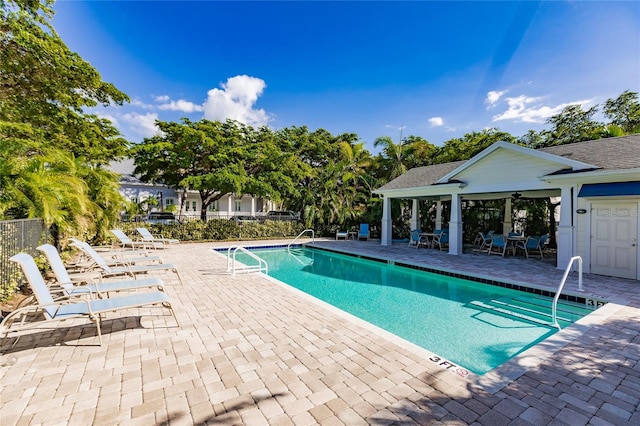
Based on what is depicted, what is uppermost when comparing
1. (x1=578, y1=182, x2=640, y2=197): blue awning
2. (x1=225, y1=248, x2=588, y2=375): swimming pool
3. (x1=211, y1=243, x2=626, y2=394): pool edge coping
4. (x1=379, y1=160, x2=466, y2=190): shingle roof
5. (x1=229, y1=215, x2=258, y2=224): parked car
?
(x1=379, y1=160, x2=466, y2=190): shingle roof

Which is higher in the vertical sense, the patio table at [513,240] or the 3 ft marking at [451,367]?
the patio table at [513,240]

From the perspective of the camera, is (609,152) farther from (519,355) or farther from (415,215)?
(519,355)

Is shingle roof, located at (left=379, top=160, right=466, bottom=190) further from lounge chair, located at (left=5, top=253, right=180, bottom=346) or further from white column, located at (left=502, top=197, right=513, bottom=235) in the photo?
lounge chair, located at (left=5, top=253, right=180, bottom=346)

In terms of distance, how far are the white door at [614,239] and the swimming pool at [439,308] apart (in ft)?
12.8

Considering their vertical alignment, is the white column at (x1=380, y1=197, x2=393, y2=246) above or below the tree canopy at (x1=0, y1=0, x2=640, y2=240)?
below

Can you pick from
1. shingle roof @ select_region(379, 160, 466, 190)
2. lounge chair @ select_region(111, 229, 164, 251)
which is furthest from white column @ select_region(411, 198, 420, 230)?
lounge chair @ select_region(111, 229, 164, 251)

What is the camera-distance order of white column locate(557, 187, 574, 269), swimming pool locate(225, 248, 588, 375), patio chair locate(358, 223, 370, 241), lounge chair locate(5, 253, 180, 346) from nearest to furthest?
lounge chair locate(5, 253, 180, 346)
swimming pool locate(225, 248, 588, 375)
white column locate(557, 187, 574, 269)
patio chair locate(358, 223, 370, 241)

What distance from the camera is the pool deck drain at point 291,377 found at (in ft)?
9.47

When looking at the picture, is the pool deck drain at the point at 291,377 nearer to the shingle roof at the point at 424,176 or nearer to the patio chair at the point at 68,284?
the patio chair at the point at 68,284

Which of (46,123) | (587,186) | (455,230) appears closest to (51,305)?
(46,123)

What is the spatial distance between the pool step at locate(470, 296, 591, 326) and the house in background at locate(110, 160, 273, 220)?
920 inches

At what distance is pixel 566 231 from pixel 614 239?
1.23 meters

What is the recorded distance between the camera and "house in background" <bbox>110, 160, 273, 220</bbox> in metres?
30.4

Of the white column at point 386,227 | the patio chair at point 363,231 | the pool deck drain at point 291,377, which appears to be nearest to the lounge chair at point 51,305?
the pool deck drain at point 291,377
